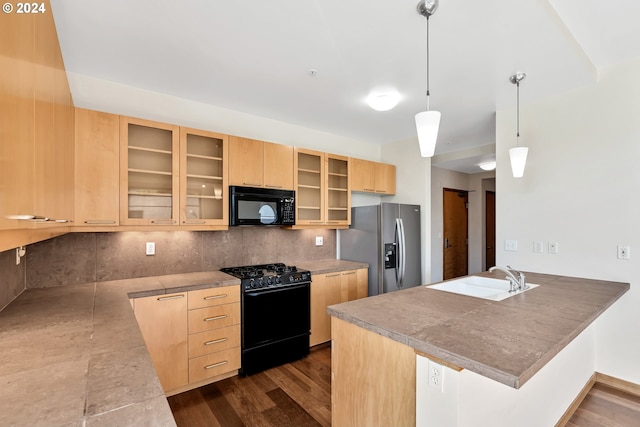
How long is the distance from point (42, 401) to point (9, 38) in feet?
3.34

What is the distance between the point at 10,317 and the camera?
5.17 ft

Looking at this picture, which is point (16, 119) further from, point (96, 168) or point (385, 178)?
point (385, 178)

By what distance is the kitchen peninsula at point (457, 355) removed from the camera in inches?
45.7

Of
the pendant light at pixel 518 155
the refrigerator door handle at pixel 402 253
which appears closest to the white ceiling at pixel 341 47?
the pendant light at pixel 518 155

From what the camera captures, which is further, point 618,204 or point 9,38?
point 618,204

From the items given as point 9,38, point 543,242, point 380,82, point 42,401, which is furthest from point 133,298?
point 543,242

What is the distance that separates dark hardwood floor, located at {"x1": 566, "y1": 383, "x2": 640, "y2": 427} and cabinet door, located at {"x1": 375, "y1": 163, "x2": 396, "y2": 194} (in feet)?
9.60

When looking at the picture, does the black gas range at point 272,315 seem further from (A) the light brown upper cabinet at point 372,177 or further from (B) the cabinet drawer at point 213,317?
(A) the light brown upper cabinet at point 372,177

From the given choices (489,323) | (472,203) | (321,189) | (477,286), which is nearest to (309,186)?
(321,189)

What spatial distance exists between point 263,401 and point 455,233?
15.9 ft

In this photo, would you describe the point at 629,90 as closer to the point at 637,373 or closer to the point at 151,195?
the point at 637,373

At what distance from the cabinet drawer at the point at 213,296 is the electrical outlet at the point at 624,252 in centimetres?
322

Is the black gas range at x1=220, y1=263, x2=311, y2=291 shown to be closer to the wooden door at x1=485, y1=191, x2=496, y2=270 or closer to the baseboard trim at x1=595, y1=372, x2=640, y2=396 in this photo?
the baseboard trim at x1=595, y1=372, x2=640, y2=396

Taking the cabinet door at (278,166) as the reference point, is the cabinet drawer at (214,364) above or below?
below
